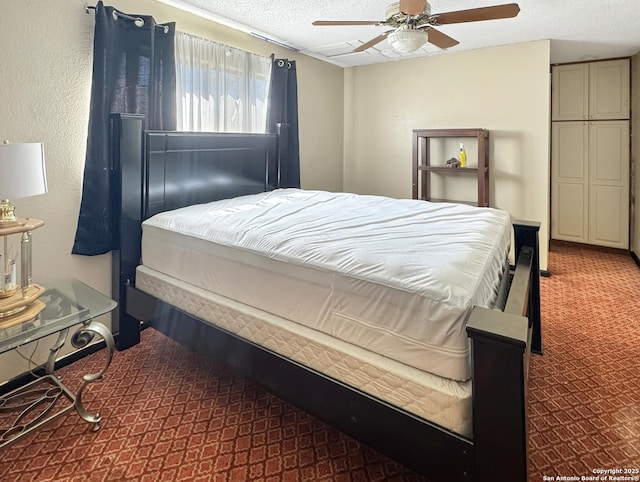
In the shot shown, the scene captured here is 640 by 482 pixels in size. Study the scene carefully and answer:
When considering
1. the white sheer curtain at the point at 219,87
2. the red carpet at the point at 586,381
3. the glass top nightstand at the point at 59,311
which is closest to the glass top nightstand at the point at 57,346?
the glass top nightstand at the point at 59,311

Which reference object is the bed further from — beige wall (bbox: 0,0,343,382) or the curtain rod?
the curtain rod

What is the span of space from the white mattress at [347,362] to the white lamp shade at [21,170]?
2.87ft

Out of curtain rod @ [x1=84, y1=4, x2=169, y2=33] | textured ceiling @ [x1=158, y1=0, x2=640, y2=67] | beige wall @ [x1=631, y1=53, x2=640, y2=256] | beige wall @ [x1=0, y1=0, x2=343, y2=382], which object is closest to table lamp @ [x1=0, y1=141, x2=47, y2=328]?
beige wall @ [x1=0, y1=0, x2=343, y2=382]

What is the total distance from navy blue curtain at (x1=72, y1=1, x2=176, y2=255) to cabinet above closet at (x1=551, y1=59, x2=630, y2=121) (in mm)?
4623

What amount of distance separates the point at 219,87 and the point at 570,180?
4.46m

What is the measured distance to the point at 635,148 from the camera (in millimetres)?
4492

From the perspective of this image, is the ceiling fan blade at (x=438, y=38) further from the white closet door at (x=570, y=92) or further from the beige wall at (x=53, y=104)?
the white closet door at (x=570, y=92)

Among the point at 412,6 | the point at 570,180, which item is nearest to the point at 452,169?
the point at 570,180

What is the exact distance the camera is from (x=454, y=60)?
4.41m

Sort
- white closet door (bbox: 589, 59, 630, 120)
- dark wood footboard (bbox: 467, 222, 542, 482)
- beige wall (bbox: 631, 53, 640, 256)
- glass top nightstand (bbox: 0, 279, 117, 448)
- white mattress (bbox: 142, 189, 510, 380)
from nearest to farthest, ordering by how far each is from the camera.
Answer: dark wood footboard (bbox: 467, 222, 542, 482) < white mattress (bbox: 142, 189, 510, 380) < glass top nightstand (bbox: 0, 279, 117, 448) < beige wall (bbox: 631, 53, 640, 256) < white closet door (bbox: 589, 59, 630, 120)

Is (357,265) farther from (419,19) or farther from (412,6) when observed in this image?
(419,19)

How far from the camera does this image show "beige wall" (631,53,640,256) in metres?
4.34

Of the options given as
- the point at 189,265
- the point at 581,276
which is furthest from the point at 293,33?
the point at 581,276

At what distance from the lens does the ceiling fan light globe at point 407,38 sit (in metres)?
2.46
